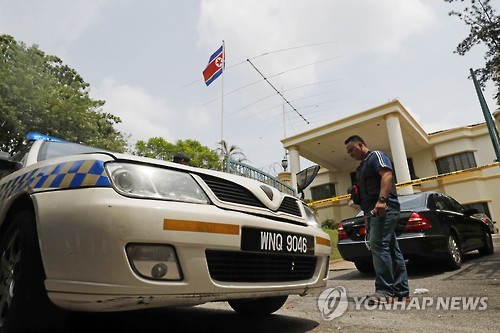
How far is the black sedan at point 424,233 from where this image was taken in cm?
452

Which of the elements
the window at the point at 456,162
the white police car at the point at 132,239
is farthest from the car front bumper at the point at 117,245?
the window at the point at 456,162

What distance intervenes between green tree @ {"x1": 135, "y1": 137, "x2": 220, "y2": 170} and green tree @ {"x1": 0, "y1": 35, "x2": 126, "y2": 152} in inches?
356

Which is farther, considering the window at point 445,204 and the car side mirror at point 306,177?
the window at point 445,204

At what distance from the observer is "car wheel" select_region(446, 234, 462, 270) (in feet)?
15.4

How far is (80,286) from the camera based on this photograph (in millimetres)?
1486

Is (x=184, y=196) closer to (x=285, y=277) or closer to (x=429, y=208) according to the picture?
(x=285, y=277)

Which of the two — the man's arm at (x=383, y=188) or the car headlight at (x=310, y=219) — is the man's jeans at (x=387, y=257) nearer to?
the man's arm at (x=383, y=188)

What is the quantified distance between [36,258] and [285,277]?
1346mm

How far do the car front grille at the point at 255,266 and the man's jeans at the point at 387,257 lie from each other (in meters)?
1.17

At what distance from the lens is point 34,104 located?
574 inches

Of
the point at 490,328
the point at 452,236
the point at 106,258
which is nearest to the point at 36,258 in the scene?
the point at 106,258

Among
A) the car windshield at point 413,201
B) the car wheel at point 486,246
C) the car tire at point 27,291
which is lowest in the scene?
the car tire at point 27,291

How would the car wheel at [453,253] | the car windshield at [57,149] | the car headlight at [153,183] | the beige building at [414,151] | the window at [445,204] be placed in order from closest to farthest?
the car headlight at [153,183], the car windshield at [57,149], the car wheel at [453,253], the window at [445,204], the beige building at [414,151]

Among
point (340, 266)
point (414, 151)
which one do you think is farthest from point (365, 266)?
point (414, 151)
